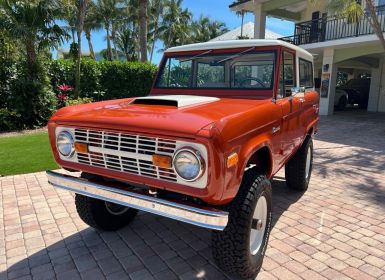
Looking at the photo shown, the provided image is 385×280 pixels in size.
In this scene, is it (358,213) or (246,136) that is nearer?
(246,136)

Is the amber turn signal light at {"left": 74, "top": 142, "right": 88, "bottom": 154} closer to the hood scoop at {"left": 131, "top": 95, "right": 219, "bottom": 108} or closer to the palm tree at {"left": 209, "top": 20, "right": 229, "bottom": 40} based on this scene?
the hood scoop at {"left": 131, "top": 95, "right": 219, "bottom": 108}

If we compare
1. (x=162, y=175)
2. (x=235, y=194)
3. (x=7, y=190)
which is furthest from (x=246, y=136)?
(x=7, y=190)

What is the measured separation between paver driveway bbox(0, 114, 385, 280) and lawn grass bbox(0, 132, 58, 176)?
72 cm

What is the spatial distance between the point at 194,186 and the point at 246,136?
0.62m

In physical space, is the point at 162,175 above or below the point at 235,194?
above

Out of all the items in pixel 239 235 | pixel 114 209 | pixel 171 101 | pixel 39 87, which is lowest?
pixel 114 209

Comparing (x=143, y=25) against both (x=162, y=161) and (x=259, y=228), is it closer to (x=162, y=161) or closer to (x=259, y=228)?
(x=259, y=228)

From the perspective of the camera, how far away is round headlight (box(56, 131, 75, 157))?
2.95 metres

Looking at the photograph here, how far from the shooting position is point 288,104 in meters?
3.81

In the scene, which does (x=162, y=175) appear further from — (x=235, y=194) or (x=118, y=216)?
(x=118, y=216)

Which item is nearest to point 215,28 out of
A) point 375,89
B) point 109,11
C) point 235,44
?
point 109,11

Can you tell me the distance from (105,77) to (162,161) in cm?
1216

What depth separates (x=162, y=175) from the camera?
2.49 m

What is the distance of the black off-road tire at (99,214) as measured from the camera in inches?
142
